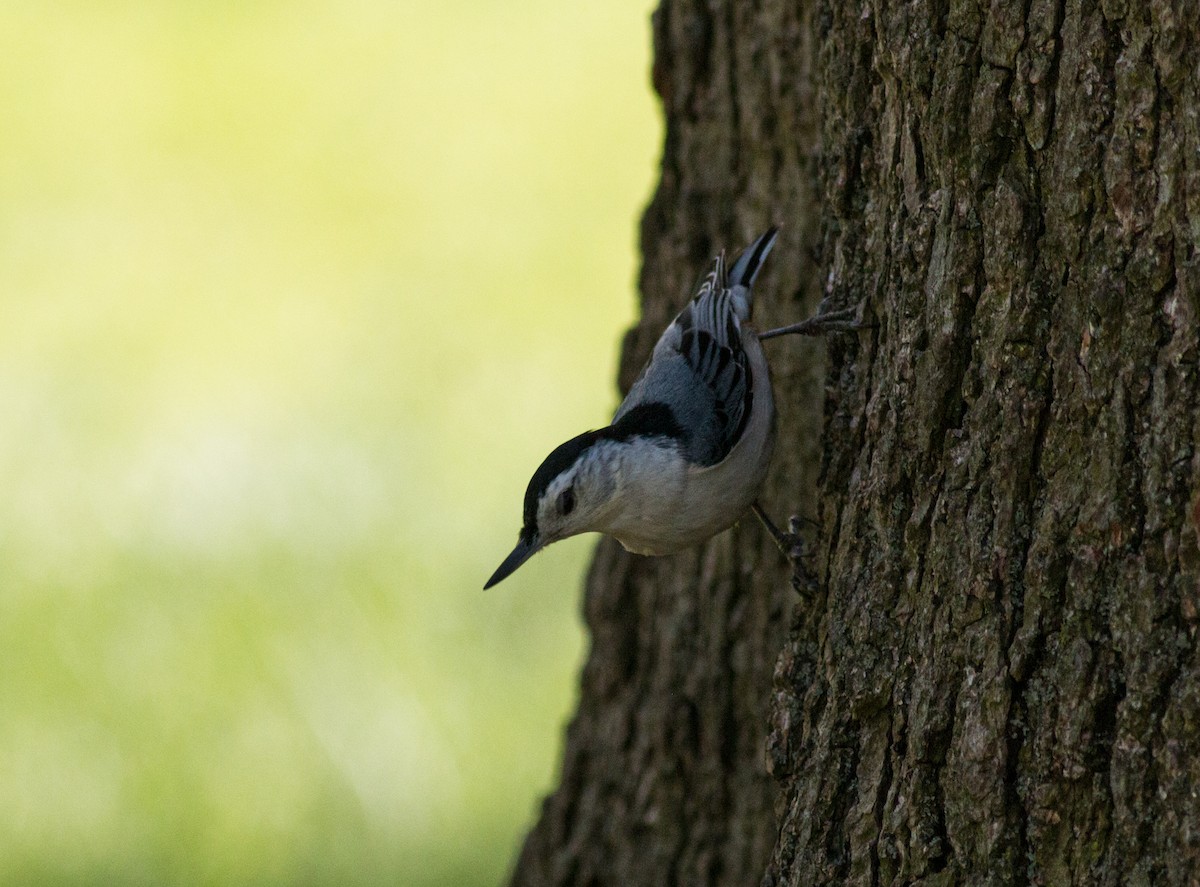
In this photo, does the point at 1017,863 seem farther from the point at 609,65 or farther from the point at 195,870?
the point at 609,65

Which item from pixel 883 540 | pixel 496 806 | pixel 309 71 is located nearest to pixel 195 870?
pixel 496 806

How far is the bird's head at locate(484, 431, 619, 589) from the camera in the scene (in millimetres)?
3658

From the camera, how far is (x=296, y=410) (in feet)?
22.2

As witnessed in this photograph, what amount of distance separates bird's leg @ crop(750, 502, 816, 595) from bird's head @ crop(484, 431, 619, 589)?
1.54ft

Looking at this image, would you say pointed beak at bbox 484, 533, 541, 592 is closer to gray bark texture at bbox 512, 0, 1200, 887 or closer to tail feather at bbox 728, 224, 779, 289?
gray bark texture at bbox 512, 0, 1200, 887

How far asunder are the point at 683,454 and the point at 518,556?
1.67ft

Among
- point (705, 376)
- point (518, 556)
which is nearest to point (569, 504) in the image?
point (518, 556)

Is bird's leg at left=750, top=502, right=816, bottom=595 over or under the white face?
under

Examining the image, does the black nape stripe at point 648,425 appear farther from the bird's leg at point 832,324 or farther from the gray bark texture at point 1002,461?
the gray bark texture at point 1002,461

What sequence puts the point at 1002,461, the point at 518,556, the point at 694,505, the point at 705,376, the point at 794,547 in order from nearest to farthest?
the point at 1002,461
the point at 518,556
the point at 694,505
the point at 794,547
the point at 705,376

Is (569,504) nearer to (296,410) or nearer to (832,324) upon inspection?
(832,324)

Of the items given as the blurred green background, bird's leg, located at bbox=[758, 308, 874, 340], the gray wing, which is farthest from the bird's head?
the blurred green background

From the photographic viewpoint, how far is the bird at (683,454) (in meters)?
3.71

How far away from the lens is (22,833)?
5.09m
